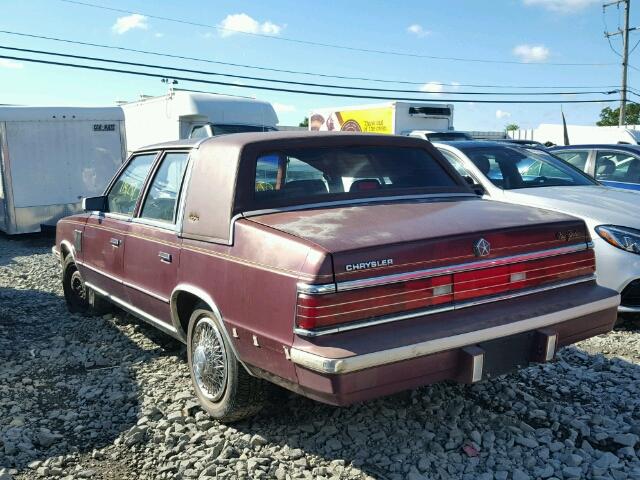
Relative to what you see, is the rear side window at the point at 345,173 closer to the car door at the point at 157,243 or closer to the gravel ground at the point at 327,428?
the car door at the point at 157,243

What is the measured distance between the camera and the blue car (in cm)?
793

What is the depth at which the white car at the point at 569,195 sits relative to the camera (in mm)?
4953

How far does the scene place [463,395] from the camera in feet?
12.5

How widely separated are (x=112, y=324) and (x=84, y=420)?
2.02 meters

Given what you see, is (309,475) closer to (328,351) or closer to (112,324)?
(328,351)

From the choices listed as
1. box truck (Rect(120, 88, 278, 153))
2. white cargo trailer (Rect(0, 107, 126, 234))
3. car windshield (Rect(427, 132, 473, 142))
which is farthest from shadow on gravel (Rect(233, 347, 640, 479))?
car windshield (Rect(427, 132, 473, 142))

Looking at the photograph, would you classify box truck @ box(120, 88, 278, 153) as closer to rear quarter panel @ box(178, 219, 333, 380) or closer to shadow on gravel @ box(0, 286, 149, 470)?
shadow on gravel @ box(0, 286, 149, 470)

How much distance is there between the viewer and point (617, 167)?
813 centimetres

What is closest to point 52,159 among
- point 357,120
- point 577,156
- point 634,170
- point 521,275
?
point 577,156

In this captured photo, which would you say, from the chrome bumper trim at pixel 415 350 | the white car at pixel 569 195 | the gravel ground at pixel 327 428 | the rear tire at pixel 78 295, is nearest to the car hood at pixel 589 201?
the white car at pixel 569 195

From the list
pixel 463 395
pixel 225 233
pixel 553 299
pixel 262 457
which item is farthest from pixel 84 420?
pixel 553 299

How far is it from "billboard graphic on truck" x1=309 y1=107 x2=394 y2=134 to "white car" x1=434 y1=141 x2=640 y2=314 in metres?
9.55

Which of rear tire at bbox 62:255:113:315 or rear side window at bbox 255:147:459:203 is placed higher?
rear side window at bbox 255:147:459:203

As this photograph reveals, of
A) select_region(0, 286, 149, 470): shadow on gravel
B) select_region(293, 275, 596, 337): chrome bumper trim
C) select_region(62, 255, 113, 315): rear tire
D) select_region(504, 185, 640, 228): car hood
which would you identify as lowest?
select_region(0, 286, 149, 470): shadow on gravel
